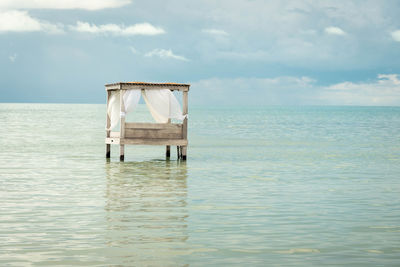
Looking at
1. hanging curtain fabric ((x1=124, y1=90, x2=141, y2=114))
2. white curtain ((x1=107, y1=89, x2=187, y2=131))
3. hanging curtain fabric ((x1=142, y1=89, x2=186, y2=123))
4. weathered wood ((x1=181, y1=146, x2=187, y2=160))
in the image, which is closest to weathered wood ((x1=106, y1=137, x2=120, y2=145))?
white curtain ((x1=107, y1=89, x2=187, y2=131))

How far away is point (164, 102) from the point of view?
71.2ft

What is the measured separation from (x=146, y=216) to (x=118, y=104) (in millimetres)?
11804

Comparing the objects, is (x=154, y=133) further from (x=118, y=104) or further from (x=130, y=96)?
(x=118, y=104)

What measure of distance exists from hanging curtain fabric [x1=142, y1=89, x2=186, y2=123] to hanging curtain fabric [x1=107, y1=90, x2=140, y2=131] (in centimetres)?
52

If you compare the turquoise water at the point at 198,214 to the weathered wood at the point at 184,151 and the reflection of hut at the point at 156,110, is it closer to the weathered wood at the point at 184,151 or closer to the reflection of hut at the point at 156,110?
the weathered wood at the point at 184,151

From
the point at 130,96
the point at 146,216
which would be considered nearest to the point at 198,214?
the point at 146,216

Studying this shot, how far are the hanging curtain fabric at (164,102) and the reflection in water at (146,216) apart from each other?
3.16 meters

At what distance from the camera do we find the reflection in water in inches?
330

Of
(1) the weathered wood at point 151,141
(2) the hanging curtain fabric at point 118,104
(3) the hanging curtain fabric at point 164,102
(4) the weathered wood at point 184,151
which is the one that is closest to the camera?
(1) the weathered wood at point 151,141

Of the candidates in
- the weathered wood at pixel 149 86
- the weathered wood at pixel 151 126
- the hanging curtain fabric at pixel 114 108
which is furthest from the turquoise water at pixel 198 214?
the weathered wood at pixel 149 86

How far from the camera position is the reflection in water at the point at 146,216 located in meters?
8.38

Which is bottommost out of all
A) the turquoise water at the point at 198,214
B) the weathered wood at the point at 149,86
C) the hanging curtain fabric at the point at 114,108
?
the turquoise water at the point at 198,214

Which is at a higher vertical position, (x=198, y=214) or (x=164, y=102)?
(x=164, y=102)

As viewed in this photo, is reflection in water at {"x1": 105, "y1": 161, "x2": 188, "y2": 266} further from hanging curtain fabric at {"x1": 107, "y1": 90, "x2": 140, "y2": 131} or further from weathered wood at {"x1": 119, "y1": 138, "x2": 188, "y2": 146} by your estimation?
hanging curtain fabric at {"x1": 107, "y1": 90, "x2": 140, "y2": 131}
